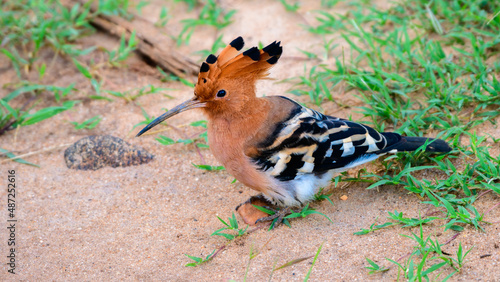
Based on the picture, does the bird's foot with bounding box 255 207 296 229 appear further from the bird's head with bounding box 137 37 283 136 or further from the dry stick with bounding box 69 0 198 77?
the dry stick with bounding box 69 0 198 77

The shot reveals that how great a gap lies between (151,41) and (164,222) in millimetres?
2450

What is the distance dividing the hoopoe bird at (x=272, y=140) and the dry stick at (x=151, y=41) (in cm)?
167

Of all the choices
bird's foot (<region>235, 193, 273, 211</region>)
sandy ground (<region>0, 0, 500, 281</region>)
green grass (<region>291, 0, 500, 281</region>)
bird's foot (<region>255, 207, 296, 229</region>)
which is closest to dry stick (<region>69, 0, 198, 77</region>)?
sandy ground (<region>0, 0, 500, 281</region>)

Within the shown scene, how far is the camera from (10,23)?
18.0 feet

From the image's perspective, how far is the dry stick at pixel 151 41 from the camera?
521 centimetres

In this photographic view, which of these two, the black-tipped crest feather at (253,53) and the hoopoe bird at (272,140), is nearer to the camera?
the black-tipped crest feather at (253,53)

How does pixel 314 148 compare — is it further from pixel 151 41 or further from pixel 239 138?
pixel 151 41

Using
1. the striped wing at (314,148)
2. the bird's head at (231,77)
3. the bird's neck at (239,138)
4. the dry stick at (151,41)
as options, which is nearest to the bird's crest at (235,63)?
the bird's head at (231,77)

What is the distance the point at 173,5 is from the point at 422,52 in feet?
10.4

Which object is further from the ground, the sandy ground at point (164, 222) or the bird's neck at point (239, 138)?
the bird's neck at point (239, 138)

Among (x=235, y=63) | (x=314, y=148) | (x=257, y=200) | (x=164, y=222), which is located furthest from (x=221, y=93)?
(x=164, y=222)

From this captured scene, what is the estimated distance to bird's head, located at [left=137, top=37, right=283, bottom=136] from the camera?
340 centimetres

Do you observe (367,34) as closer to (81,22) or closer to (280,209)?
(280,209)

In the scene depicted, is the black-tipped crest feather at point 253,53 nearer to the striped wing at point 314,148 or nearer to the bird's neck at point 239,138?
the bird's neck at point 239,138
